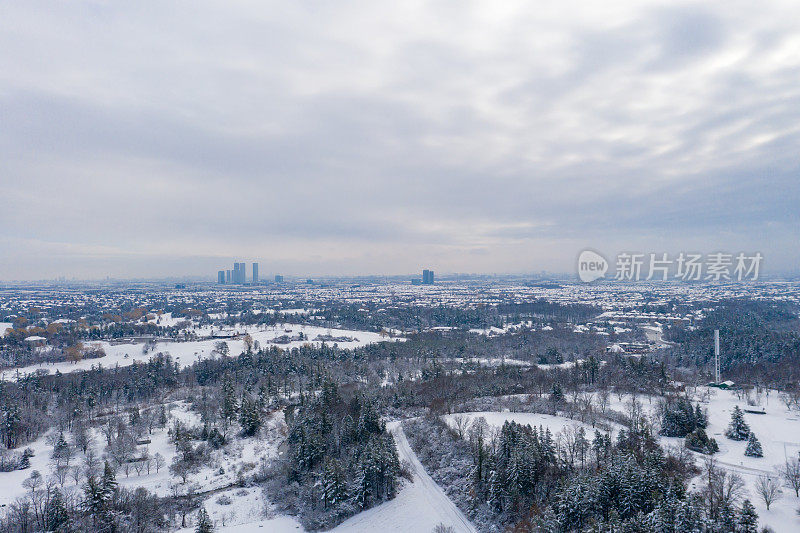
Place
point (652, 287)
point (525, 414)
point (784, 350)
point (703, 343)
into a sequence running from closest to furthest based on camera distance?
point (525, 414) → point (784, 350) → point (703, 343) → point (652, 287)

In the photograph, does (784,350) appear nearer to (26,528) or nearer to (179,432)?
(179,432)

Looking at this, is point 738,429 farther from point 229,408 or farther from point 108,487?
point 108,487

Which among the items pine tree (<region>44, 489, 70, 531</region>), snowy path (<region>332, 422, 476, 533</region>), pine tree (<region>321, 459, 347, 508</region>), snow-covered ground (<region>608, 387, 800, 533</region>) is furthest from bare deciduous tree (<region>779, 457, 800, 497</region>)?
pine tree (<region>44, 489, 70, 531</region>)

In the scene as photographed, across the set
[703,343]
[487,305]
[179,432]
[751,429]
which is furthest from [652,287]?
[179,432]

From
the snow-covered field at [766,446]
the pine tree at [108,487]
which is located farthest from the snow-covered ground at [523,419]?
the pine tree at [108,487]

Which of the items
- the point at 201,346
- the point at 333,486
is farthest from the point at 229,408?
the point at 201,346

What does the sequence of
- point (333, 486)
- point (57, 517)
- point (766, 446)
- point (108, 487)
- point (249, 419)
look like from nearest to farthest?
point (57, 517)
point (108, 487)
point (333, 486)
point (766, 446)
point (249, 419)

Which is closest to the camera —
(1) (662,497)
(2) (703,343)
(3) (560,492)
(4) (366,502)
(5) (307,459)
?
(1) (662,497)
